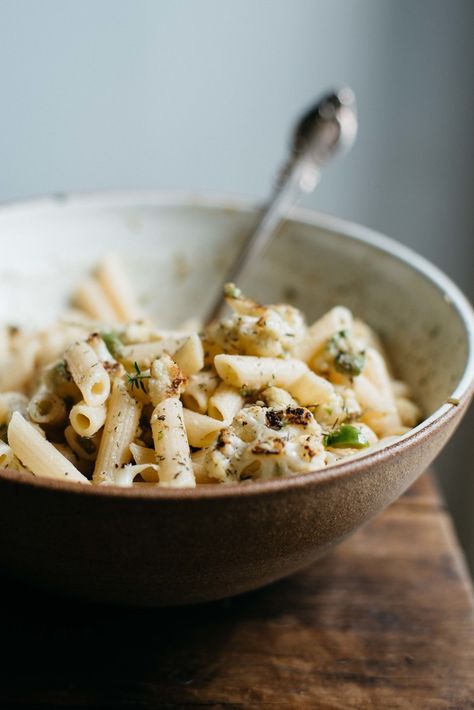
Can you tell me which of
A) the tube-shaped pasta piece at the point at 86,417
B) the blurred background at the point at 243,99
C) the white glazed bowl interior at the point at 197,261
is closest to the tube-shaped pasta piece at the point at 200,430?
the tube-shaped pasta piece at the point at 86,417

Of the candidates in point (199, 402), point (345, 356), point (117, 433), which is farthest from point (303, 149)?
point (117, 433)

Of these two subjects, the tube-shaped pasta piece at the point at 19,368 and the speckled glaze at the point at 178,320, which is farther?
the tube-shaped pasta piece at the point at 19,368

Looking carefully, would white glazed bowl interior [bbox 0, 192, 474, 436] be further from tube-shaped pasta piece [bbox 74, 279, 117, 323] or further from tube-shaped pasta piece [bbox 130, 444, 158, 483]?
tube-shaped pasta piece [bbox 130, 444, 158, 483]

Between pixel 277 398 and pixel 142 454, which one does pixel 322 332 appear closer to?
pixel 277 398

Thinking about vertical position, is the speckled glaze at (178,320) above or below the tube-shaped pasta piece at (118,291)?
above

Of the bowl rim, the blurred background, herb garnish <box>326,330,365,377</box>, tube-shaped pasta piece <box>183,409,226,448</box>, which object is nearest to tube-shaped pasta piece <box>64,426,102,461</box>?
tube-shaped pasta piece <box>183,409,226,448</box>

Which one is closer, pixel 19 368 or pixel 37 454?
pixel 37 454

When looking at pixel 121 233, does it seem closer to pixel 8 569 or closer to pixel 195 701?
pixel 8 569

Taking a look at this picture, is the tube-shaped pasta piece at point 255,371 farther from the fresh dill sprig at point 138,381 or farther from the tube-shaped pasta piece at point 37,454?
the tube-shaped pasta piece at point 37,454
